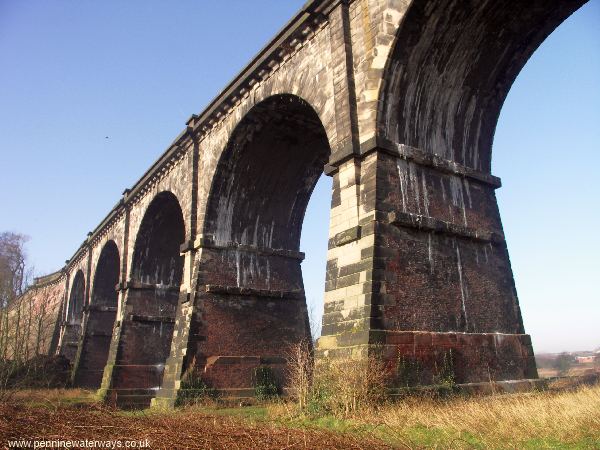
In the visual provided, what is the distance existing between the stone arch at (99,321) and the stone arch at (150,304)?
552 centimetres

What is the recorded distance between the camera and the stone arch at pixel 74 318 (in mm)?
34656

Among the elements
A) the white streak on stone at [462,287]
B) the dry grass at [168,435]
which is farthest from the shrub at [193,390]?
the white streak on stone at [462,287]

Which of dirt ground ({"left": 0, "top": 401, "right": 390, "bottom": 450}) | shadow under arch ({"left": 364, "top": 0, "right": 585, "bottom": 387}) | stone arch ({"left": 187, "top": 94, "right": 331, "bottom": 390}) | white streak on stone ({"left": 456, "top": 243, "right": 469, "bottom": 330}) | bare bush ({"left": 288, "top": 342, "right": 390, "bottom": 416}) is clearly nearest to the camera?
dirt ground ({"left": 0, "top": 401, "right": 390, "bottom": 450})

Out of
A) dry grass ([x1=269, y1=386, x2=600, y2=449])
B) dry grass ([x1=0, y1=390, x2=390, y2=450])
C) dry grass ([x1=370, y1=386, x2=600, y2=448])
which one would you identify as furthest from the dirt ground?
dry grass ([x1=370, y1=386, x2=600, y2=448])

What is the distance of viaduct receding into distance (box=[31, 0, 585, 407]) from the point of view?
9.07m

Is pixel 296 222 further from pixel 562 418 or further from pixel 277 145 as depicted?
pixel 562 418

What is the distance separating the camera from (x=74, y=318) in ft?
120

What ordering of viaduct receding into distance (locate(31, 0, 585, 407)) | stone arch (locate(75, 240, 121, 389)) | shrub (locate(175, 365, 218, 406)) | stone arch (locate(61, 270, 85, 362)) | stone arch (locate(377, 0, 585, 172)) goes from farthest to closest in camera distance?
stone arch (locate(61, 270, 85, 362)) → stone arch (locate(75, 240, 121, 389)) → shrub (locate(175, 365, 218, 406)) → stone arch (locate(377, 0, 585, 172)) → viaduct receding into distance (locate(31, 0, 585, 407))

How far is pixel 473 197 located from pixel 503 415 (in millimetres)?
5553

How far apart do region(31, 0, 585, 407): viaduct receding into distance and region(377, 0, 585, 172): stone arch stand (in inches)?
1.2

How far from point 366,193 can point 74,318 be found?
33561 millimetres

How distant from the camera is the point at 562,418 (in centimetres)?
588

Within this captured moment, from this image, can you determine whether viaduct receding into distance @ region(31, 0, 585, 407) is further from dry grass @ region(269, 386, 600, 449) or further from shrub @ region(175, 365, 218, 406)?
dry grass @ region(269, 386, 600, 449)

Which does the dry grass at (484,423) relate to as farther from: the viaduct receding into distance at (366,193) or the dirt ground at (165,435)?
the viaduct receding into distance at (366,193)
